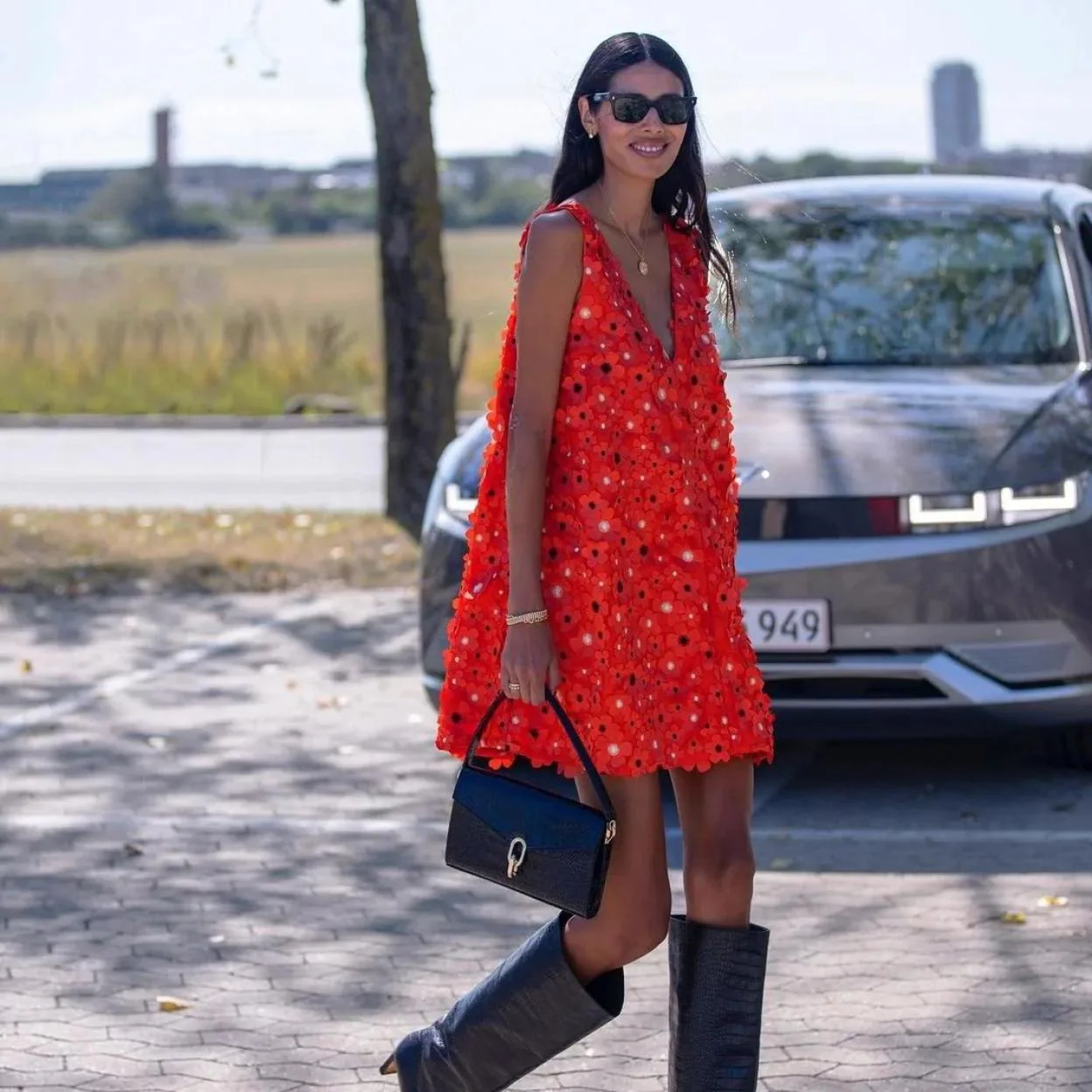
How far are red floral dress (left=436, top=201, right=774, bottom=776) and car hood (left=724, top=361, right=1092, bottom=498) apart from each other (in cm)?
263

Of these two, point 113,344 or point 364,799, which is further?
point 113,344

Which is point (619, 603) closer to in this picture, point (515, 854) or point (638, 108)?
point (515, 854)

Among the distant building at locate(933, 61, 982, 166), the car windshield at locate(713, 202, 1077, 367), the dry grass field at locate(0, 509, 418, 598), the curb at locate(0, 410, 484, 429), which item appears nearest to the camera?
the car windshield at locate(713, 202, 1077, 367)

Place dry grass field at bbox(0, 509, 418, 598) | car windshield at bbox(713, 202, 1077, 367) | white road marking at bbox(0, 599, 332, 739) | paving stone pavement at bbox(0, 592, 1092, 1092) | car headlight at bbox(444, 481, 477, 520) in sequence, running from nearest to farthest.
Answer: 1. paving stone pavement at bbox(0, 592, 1092, 1092)
2. car headlight at bbox(444, 481, 477, 520)
3. car windshield at bbox(713, 202, 1077, 367)
4. white road marking at bbox(0, 599, 332, 739)
5. dry grass field at bbox(0, 509, 418, 598)

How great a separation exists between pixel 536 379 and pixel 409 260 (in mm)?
9820

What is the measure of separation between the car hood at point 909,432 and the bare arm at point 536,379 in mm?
2740

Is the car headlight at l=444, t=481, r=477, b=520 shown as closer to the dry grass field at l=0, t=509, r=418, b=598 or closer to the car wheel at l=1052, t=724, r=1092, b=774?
the car wheel at l=1052, t=724, r=1092, b=774

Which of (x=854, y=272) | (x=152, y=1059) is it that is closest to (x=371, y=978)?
(x=152, y=1059)

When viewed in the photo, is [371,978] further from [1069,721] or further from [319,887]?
[1069,721]

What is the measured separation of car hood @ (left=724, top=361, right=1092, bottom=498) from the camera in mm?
6340

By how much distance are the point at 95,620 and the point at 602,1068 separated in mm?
6547

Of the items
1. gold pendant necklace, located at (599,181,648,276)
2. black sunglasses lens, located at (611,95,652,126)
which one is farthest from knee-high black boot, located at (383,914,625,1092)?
black sunglasses lens, located at (611,95,652,126)

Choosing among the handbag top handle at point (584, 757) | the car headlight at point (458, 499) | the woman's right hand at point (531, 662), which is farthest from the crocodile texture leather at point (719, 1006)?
the car headlight at point (458, 499)

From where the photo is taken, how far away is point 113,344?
89.7ft
